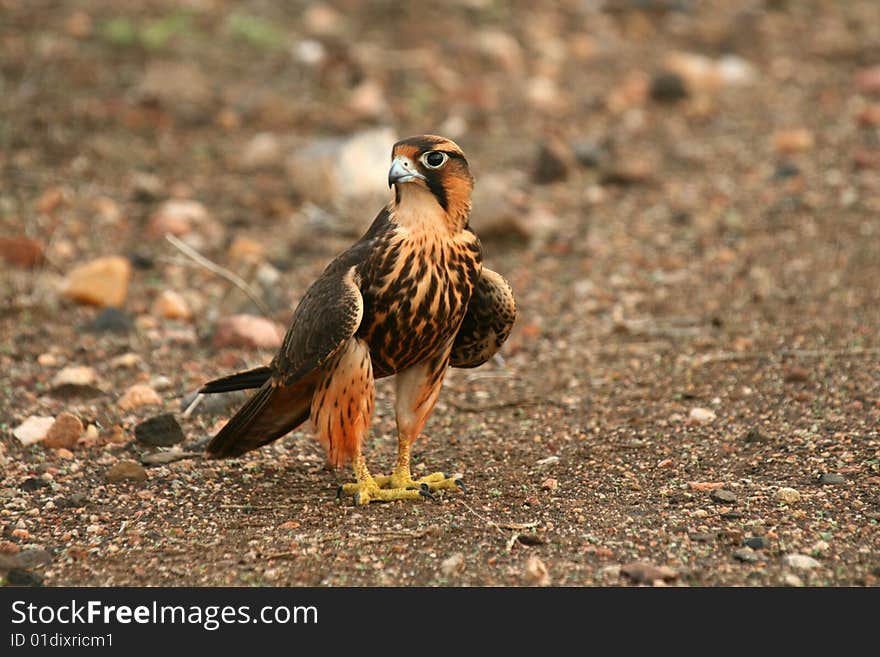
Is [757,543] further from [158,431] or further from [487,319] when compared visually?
[158,431]

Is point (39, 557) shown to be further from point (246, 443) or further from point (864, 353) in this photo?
point (864, 353)

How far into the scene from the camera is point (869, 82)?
9.45 meters

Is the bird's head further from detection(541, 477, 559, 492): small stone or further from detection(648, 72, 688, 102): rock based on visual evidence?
detection(648, 72, 688, 102): rock

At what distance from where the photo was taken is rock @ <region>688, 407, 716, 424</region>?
5008mm

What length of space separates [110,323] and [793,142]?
16.3 ft

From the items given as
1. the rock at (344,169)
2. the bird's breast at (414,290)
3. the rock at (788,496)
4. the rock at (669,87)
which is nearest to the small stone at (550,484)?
the bird's breast at (414,290)

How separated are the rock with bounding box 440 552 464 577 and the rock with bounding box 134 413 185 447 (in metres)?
1.57

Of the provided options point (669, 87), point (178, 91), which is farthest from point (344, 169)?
point (669, 87)

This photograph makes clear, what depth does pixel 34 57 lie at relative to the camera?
337 inches

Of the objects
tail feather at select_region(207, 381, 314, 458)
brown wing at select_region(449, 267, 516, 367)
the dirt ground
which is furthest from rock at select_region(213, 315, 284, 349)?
brown wing at select_region(449, 267, 516, 367)

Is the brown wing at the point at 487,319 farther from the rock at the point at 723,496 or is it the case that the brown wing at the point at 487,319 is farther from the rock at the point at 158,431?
the rock at the point at 158,431

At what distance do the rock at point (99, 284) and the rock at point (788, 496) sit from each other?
3595mm

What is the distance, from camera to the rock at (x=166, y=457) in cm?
470
